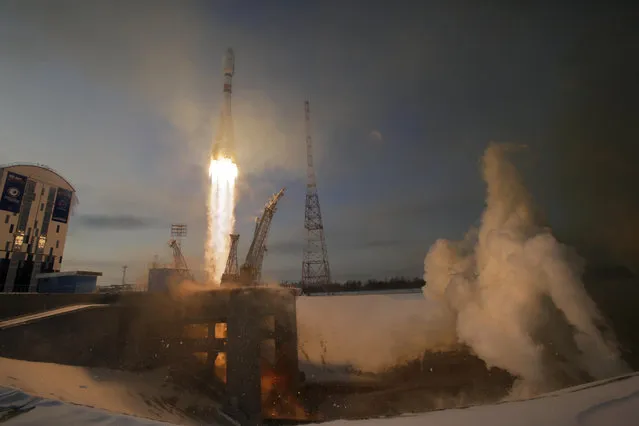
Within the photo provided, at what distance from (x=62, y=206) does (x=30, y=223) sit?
5.94 m

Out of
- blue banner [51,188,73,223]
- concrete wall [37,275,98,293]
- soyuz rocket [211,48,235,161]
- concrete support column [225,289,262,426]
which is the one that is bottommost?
concrete support column [225,289,262,426]

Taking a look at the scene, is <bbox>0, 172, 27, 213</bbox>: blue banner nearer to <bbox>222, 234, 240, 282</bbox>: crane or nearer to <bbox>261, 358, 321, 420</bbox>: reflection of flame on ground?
<bbox>222, 234, 240, 282</bbox>: crane

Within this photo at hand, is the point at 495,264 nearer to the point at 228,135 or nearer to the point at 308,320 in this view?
the point at 228,135

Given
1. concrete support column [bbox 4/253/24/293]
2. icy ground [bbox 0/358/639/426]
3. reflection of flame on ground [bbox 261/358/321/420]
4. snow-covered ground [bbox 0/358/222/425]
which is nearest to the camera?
icy ground [bbox 0/358/639/426]

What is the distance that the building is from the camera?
1858 inches

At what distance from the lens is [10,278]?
154ft

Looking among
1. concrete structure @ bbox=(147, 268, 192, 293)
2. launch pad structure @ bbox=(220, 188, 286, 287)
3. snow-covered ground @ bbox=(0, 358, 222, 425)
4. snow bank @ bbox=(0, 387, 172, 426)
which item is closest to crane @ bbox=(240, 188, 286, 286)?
launch pad structure @ bbox=(220, 188, 286, 287)

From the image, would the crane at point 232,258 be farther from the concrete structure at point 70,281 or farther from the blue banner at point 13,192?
the blue banner at point 13,192

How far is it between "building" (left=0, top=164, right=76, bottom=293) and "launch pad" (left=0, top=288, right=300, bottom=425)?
80.5ft

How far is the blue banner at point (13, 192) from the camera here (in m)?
47.6

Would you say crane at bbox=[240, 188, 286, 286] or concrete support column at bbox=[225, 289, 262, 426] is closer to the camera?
concrete support column at bbox=[225, 289, 262, 426]

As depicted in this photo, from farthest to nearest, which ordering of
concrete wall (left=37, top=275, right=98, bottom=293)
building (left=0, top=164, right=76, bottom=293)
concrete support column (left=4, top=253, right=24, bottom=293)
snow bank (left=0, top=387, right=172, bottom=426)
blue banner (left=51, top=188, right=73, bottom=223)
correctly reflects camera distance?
blue banner (left=51, top=188, right=73, bottom=223), building (left=0, top=164, right=76, bottom=293), concrete support column (left=4, top=253, right=24, bottom=293), concrete wall (left=37, top=275, right=98, bottom=293), snow bank (left=0, top=387, right=172, bottom=426)

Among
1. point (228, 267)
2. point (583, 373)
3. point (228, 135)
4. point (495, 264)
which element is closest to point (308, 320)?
point (228, 267)

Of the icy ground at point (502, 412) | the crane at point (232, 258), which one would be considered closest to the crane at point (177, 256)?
the crane at point (232, 258)
